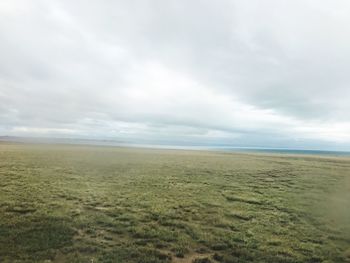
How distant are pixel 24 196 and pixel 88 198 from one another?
466 cm

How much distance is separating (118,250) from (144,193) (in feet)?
41.9

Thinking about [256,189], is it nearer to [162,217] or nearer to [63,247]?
[162,217]

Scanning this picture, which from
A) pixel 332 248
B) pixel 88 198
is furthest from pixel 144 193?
pixel 332 248

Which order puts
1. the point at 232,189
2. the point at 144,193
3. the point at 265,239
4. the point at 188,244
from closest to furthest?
the point at 188,244
the point at 265,239
the point at 144,193
the point at 232,189

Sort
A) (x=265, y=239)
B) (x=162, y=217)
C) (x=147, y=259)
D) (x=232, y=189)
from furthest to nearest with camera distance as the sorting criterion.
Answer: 1. (x=232, y=189)
2. (x=162, y=217)
3. (x=265, y=239)
4. (x=147, y=259)

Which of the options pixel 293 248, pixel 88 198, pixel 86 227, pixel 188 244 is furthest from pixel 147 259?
pixel 88 198

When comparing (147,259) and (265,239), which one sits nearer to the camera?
(147,259)

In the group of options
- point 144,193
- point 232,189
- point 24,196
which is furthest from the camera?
point 232,189

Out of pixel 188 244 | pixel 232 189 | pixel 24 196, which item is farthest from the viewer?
pixel 232 189

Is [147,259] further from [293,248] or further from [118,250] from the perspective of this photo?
[293,248]

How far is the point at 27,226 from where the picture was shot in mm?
14023

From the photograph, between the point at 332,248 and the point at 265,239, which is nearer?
the point at 332,248

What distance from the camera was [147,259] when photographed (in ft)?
37.0

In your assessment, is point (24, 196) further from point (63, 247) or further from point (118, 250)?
point (118, 250)
